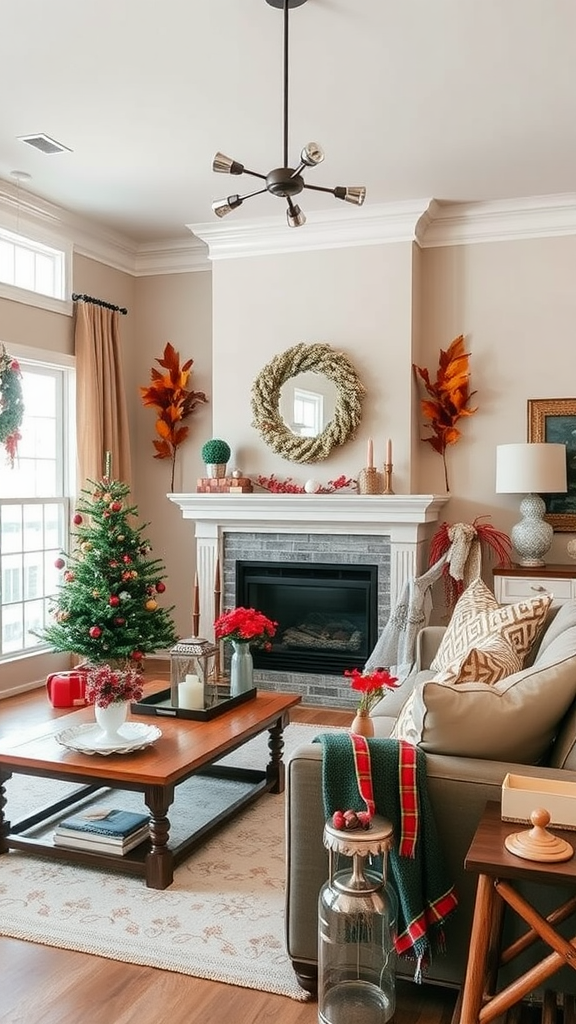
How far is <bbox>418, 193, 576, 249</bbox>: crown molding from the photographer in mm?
5312

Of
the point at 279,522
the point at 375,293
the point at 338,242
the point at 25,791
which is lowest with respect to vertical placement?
the point at 25,791

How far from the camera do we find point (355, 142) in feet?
14.7

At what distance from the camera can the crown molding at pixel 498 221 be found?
17.4 feet

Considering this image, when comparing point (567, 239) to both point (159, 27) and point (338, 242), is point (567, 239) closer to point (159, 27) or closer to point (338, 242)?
point (338, 242)

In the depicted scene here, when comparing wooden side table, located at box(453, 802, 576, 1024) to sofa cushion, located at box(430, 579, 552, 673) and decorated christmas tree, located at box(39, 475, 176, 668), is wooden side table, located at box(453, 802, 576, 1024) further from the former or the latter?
decorated christmas tree, located at box(39, 475, 176, 668)

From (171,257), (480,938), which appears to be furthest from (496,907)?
(171,257)

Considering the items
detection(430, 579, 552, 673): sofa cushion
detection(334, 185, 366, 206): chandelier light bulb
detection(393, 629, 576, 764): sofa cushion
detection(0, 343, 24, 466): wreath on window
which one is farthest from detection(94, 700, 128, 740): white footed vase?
detection(0, 343, 24, 466): wreath on window

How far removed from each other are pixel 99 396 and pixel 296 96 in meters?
2.68

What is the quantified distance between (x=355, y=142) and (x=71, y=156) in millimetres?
1547

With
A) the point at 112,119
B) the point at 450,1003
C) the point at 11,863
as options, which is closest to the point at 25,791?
the point at 11,863

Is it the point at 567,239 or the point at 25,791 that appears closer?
the point at 25,791

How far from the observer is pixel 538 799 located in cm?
185

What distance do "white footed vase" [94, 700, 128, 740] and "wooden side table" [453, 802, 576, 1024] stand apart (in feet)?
5.14

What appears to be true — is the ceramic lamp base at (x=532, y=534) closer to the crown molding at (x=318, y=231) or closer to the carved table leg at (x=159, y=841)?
the crown molding at (x=318, y=231)
